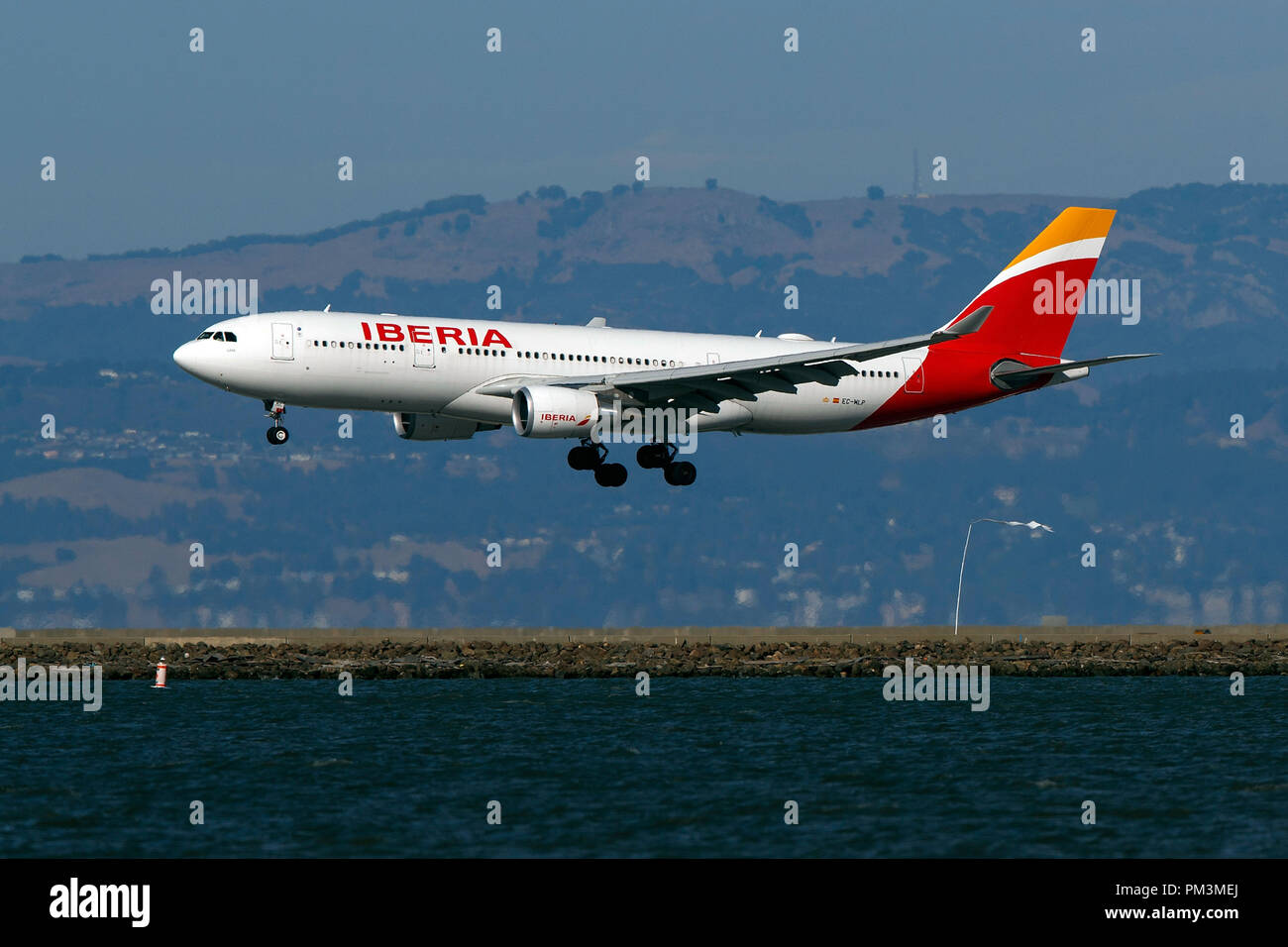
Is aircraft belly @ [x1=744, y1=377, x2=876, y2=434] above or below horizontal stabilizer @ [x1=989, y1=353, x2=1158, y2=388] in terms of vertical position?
below

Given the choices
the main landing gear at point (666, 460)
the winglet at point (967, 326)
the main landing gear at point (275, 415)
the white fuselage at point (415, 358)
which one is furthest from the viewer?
the main landing gear at point (666, 460)

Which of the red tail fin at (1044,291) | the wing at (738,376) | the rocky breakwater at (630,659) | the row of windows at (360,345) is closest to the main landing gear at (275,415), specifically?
the row of windows at (360,345)

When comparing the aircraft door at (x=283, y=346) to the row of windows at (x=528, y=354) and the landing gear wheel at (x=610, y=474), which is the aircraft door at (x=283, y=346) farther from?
the landing gear wheel at (x=610, y=474)

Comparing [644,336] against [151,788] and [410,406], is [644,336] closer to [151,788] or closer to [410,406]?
[410,406]

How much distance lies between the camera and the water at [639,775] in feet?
155

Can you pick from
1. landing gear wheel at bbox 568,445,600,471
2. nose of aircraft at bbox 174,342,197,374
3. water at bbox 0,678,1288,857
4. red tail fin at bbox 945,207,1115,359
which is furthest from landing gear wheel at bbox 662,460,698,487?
nose of aircraft at bbox 174,342,197,374

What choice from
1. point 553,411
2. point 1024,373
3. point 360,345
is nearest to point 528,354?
point 553,411

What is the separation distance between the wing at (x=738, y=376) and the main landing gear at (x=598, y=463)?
196 inches

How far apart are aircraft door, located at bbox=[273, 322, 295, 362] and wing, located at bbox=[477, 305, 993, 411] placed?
22.8 ft

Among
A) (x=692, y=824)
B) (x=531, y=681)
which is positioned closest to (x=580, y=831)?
(x=692, y=824)

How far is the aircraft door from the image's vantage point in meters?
65.6

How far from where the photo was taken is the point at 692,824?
162ft

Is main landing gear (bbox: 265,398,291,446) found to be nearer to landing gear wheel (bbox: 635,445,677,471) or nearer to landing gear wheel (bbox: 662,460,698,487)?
landing gear wheel (bbox: 635,445,677,471)
